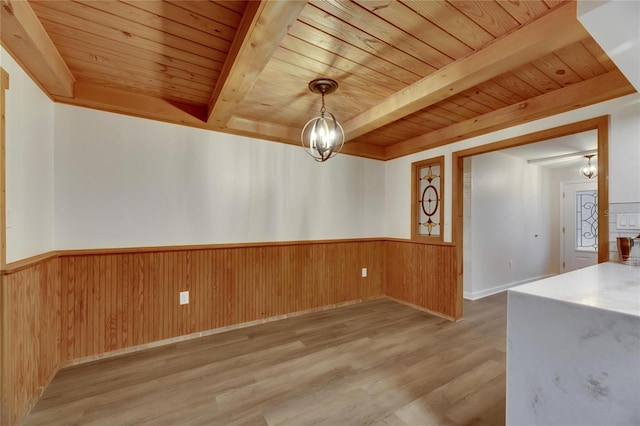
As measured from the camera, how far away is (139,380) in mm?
2021

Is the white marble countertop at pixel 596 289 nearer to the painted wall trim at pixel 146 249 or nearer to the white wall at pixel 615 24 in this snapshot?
the white wall at pixel 615 24

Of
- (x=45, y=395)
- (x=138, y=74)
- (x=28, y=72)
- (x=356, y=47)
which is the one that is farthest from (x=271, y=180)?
(x=45, y=395)

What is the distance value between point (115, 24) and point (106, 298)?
6.83 ft

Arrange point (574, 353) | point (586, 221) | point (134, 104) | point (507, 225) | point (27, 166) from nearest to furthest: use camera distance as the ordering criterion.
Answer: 1. point (574, 353)
2. point (27, 166)
3. point (134, 104)
4. point (507, 225)
5. point (586, 221)

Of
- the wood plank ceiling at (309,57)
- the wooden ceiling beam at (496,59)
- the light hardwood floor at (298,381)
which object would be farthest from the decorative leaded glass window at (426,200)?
the wooden ceiling beam at (496,59)

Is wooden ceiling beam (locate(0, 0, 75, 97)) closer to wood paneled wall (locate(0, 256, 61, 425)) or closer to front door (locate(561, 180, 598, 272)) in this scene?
wood paneled wall (locate(0, 256, 61, 425))

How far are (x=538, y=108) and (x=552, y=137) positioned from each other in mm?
293

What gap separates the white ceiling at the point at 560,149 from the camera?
3.55 m

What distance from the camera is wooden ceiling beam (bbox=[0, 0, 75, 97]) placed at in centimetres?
132

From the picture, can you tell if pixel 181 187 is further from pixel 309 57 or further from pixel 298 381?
pixel 298 381

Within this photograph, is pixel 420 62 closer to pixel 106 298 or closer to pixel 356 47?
pixel 356 47

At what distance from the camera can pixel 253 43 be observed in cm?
147

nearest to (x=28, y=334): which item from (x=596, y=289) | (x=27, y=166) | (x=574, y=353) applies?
(x=27, y=166)

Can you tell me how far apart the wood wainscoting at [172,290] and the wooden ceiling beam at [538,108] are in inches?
52.3
